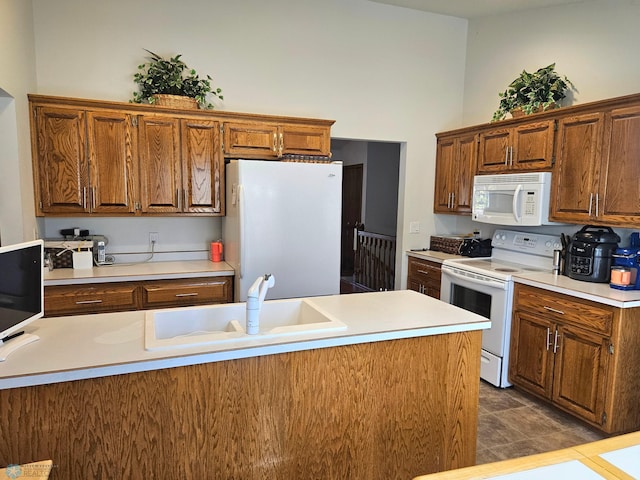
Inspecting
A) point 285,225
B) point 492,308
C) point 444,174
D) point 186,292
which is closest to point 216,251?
point 186,292

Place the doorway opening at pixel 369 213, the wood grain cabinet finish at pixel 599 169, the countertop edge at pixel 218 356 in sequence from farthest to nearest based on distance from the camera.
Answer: the doorway opening at pixel 369 213, the wood grain cabinet finish at pixel 599 169, the countertop edge at pixel 218 356

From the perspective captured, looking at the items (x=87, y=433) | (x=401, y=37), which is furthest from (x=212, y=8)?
(x=87, y=433)

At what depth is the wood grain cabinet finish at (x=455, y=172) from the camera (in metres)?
4.04

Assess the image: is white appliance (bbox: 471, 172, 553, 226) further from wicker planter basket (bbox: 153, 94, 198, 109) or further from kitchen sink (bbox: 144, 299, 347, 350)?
wicker planter basket (bbox: 153, 94, 198, 109)

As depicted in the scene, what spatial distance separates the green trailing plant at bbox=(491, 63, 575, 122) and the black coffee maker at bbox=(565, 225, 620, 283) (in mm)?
1099

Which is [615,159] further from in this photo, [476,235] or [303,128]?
[303,128]

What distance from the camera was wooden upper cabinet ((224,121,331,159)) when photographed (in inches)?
134

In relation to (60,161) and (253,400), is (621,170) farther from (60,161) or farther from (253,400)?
(60,161)

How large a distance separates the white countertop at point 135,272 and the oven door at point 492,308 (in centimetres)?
200

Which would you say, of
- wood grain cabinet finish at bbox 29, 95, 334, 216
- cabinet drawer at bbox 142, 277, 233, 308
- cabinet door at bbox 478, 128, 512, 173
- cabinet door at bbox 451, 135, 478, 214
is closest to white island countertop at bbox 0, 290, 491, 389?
cabinet drawer at bbox 142, 277, 233, 308

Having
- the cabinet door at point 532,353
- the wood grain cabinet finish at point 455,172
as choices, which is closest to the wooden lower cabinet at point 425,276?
the wood grain cabinet finish at point 455,172

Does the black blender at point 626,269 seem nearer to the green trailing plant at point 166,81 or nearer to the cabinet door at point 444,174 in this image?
the cabinet door at point 444,174

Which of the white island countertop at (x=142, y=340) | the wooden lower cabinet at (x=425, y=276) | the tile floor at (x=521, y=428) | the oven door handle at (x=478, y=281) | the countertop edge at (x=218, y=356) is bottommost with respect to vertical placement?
the tile floor at (x=521, y=428)

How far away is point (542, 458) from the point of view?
1.11m
